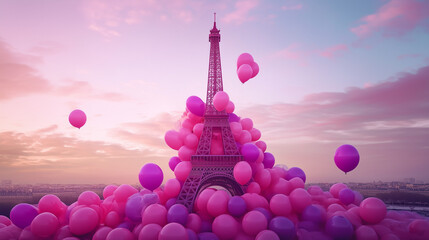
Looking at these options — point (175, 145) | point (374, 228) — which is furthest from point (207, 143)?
point (374, 228)

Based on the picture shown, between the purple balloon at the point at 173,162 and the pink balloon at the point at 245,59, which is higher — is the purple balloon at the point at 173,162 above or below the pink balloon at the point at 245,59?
below

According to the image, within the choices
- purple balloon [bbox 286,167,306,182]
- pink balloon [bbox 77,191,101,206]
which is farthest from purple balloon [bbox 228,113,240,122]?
pink balloon [bbox 77,191,101,206]

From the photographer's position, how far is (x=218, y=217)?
10.9 metres

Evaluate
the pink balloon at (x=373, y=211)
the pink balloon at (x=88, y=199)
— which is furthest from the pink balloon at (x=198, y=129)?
the pink balloon at (x=373, y=211)

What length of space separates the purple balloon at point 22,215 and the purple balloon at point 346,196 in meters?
13.4

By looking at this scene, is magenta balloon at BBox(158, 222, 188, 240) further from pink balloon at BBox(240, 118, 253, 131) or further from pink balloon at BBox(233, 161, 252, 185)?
pink balloon at BBox(240, 118, 253, 131)

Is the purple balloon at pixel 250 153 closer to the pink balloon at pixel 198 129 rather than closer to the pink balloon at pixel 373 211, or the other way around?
the pink balloon at pixel 198 129

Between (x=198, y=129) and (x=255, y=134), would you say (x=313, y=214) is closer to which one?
(x=255, y=134)

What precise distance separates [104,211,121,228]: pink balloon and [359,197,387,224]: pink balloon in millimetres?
9900

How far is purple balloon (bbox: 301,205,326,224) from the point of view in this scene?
11.5 m

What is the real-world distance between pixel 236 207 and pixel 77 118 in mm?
7952

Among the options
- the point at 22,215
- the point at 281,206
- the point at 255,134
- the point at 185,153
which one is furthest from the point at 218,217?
the point at 22,215

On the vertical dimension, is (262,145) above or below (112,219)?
above

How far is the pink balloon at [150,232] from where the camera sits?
9867 millimetres
